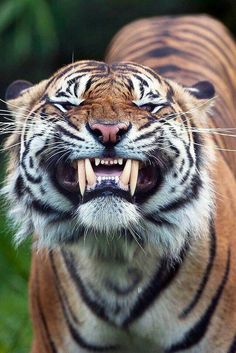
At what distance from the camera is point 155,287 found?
→ 381cm

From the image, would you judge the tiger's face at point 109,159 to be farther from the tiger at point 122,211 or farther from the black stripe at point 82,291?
the black stripe at point 82,291

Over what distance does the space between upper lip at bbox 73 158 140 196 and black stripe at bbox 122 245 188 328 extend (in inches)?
18.4

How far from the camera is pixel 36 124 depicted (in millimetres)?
3586

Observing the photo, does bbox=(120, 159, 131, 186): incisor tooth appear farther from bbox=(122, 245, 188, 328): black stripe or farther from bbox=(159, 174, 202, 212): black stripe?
bbox=(122, 245, 188, 328): black stripe

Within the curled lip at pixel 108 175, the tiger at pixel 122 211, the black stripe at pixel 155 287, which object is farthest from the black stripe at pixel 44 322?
the curled lip at pixel 108 175

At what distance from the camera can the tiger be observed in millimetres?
3395

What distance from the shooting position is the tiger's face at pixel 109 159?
3.37 m

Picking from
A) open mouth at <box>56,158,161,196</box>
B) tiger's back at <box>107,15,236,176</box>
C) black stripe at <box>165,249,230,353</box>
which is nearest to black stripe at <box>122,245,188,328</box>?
black stripe at <box>165,249,230,353</box>

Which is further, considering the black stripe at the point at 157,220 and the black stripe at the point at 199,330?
the black stripe at the point at 199,330

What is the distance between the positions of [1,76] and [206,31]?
2.50 meters

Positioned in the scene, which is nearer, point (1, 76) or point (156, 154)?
point (156, 154)

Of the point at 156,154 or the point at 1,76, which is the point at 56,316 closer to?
the point at 156,154

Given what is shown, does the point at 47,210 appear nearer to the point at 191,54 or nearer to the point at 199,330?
the point at 199,330

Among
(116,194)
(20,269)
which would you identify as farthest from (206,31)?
(116,194)
